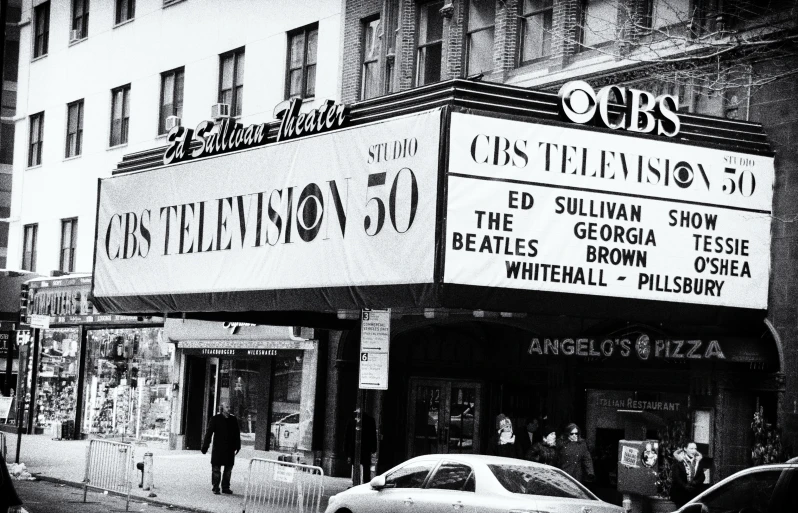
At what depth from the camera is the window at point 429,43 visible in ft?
88.2

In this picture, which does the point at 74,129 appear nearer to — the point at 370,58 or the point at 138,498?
the point at 370,58

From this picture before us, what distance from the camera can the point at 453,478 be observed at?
49.6 ft

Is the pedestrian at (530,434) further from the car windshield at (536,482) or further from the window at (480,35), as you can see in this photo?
the car windshield at (536,482)

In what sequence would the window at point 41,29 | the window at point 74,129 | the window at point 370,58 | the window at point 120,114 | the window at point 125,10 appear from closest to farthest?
the window at point 370,58 < the window at point 120,114 < the window at point 125,10 < the window at point 74,129 < the window at point 41,29

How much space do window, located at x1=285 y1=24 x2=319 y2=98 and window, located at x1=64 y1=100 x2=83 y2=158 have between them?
1144 cm

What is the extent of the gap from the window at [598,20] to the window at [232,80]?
12.3m

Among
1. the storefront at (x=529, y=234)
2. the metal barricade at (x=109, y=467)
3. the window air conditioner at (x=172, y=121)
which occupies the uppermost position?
the window air conditioner at (x=172, y=121)

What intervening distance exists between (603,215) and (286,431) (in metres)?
15.5

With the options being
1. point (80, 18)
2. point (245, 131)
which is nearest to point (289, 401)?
point (245, 131)

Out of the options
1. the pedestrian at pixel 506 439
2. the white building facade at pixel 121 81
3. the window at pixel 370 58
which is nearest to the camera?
the pedestrian at pixel 506 439

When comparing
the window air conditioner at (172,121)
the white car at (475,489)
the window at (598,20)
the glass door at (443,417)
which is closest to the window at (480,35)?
the window at (598,20)

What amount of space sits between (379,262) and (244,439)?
52.3 ft

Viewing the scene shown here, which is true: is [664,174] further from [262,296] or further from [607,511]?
[262,296]

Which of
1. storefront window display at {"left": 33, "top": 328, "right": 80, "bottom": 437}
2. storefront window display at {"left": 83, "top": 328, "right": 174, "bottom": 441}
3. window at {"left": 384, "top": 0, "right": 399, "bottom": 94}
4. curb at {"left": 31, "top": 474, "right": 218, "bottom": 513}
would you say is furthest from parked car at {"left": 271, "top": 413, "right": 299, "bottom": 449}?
storefront window display at {"left": 33, "top": 328, "right": 80, "bottom": 437}
